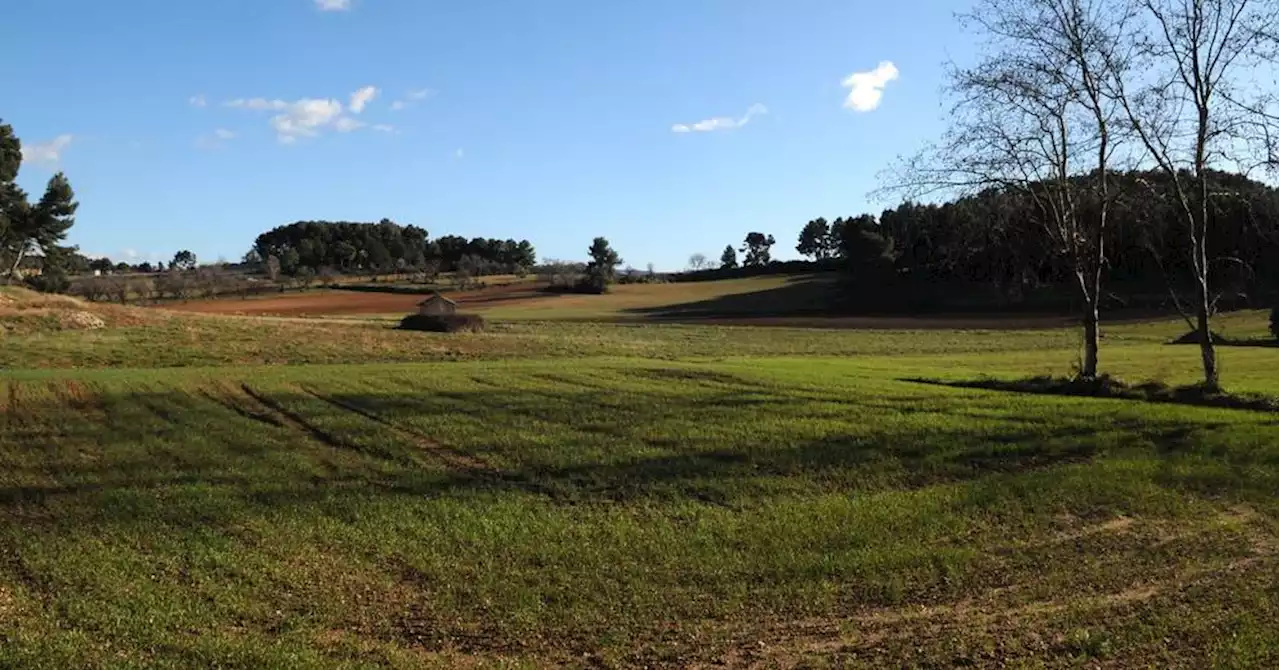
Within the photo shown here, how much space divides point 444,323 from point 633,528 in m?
48.0

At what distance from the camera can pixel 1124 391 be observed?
2359cm

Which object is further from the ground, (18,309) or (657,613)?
(18,309)

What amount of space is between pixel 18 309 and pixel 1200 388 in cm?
4575

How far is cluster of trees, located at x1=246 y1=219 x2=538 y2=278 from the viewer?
159625 millimetres

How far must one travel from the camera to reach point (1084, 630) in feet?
26.5

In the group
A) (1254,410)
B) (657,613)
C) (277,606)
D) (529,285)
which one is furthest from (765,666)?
(529,285)

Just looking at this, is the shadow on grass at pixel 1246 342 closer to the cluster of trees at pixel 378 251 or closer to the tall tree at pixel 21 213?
the tall tree at pixel 21 213

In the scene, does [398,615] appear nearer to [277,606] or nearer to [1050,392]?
[277,606]

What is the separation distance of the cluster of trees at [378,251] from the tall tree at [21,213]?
66.0 meters

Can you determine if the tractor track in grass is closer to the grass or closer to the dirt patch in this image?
the grass

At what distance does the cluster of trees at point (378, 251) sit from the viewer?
159625mm

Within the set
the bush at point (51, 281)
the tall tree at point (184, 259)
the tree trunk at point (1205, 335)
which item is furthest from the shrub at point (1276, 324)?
the tall tree at point (184, 259)

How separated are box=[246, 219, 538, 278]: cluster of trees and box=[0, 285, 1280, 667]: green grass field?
133 meters

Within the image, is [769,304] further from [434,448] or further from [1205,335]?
[434,448]
